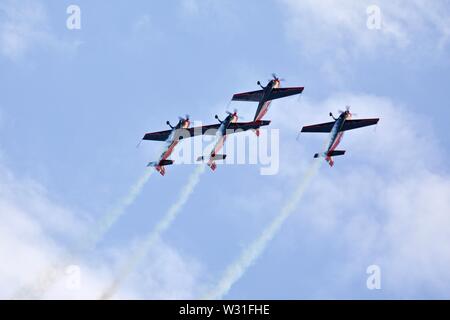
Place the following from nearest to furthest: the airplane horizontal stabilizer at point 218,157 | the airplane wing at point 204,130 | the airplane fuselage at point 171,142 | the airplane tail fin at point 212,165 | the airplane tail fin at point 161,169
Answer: the airplane horizontal stabilizer at point 218,157 → the airplane tail fin at point 212,165 → the airplane tail fin at point 161,169 → the airplane fuselage at point 171,142 → the airplane wing at point 204,130

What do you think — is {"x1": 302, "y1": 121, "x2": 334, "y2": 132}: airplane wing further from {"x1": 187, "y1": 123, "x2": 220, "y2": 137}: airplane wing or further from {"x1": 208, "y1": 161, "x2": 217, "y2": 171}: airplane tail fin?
{"x1": 208, "y1": 161, "x2": 217, "y2": 171}: airplane tail fin

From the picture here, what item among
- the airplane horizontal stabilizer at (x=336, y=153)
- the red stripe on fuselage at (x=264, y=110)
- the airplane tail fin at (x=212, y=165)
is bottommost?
the airplane tail fin at (x=212, y=165)

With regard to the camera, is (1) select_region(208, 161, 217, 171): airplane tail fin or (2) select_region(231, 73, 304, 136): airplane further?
(2) select_region(231, 73, 304, 136): airplane

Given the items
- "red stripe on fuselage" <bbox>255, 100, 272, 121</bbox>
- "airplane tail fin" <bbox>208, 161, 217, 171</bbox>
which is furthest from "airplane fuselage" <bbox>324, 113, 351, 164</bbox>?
"airplane tail fin" <bbox>208, 161, 217, 171</bbox>

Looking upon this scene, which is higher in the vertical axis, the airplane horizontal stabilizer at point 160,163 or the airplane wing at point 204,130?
the airplane wing at point 204,130

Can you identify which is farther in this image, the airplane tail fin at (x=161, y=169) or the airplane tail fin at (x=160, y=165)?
the airplane tail fin at (x=161, y=169)

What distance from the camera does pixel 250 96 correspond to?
592 feet

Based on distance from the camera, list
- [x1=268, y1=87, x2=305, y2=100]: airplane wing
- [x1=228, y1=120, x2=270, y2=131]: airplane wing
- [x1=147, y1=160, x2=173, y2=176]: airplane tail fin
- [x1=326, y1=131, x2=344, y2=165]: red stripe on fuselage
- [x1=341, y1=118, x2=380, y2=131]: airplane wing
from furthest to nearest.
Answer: [x1=268, y1=87, x2=305, y2=100]: airplane wing < [x1=341, y1=118, x2=380, y2=131]: airplane wing < [x1=326, y1=131, x2=344, y2=165]: red stripe on fuselage < [x1=228, y1=120, x2=270, y2=131]: airplane wing < [x1=147, y1=160, x2=173, y2=176]: airplane tail fin

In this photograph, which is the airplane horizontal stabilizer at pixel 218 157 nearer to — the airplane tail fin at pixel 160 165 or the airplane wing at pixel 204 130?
the airplane wing at pixel 204 130

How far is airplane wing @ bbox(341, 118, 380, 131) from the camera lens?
168 metres

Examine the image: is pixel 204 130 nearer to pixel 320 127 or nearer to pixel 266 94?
pixel 266 94

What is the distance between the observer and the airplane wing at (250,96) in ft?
586

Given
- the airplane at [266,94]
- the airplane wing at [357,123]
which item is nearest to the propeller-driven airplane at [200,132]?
the airplane at [266,94]

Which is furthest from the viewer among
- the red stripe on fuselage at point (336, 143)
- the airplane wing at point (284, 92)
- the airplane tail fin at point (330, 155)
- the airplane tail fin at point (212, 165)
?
the airplane wing at point (284, 92)
